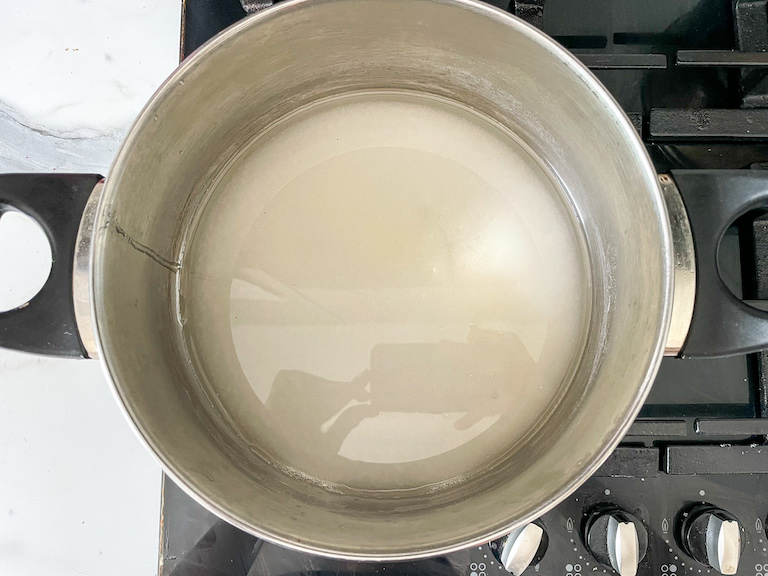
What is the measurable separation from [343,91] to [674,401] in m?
0.46

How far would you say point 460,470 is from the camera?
54 centimetres

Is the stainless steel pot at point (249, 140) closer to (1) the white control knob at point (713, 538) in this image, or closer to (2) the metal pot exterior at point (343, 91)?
(2) the metal pot exterior at point (343, 91)

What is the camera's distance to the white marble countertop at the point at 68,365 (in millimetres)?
556

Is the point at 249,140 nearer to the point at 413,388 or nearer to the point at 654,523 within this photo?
the point at 413,388

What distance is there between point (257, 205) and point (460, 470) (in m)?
0.35

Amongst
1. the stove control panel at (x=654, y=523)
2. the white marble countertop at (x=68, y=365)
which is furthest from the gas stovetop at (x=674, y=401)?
the white marble countertop at (x=68, y=365)

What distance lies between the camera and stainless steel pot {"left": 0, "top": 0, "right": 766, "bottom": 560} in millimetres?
398

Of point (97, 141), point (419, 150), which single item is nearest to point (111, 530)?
point (97, 141)

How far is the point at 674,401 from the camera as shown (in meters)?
0.47

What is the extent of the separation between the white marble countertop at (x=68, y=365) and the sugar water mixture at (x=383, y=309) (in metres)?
0.13

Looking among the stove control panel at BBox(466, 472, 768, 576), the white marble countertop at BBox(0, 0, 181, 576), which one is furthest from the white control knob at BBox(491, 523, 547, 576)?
the white marble countertop at BBox(0, 0, 181, 576)

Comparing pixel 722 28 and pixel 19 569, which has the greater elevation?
pixel 722 28

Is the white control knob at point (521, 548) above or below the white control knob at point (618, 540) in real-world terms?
below

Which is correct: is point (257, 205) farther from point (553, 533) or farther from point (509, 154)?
point (553, 533)
